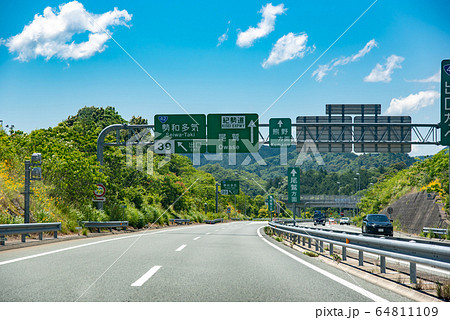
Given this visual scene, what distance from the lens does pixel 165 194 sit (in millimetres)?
54312

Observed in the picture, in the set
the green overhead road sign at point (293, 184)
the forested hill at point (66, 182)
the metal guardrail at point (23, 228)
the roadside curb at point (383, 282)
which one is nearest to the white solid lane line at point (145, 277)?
the roadside curb at point (383, 282)

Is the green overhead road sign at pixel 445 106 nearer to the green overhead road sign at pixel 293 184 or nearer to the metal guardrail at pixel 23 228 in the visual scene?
the green overhead road sign at pixel 293 184

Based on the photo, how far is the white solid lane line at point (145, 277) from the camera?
21.9ft

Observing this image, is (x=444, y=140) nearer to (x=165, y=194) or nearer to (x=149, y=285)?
(x=149, y=285)

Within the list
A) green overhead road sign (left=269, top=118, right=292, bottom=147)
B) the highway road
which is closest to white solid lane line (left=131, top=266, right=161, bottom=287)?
the highway road

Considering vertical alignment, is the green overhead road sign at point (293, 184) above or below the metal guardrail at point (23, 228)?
above

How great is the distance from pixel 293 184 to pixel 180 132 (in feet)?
27.4

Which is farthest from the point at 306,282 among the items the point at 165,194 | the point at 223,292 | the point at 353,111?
the point at 165,194

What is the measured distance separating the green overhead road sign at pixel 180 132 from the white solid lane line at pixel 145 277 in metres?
19.3

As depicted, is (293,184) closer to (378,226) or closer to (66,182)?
(378,226)

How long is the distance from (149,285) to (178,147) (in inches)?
848

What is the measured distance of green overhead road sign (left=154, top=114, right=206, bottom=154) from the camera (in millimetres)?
27750

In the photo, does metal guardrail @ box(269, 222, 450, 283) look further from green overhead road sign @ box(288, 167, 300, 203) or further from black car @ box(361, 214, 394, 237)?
black car @ box(361, 214, 394, 237)

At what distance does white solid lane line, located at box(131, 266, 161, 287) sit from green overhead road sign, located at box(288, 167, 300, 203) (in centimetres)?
1580
